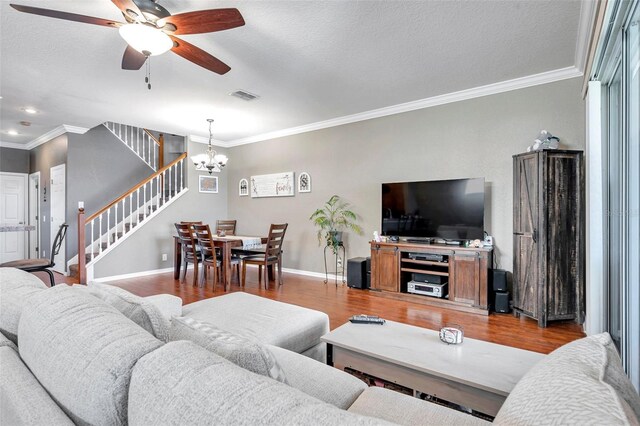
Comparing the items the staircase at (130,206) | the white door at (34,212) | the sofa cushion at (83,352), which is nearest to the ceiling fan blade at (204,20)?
the sofa cushion at (83,352)

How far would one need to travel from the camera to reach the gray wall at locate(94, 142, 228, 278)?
5.61 m

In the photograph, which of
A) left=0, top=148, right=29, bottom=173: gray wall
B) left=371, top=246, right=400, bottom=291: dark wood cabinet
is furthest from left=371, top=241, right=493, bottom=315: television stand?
left=0, top=148, right=29, bottom=173: gray wall

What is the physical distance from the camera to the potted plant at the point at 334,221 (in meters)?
5.24

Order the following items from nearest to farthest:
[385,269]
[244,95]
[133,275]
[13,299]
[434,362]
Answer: [13,299] < [434,362] < [244,95] < [385,269] < [133,275]

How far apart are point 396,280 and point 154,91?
3994 millimetres

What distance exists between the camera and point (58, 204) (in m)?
6.03

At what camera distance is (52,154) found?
627 centimetres

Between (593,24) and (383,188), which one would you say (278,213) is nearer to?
(383,188)

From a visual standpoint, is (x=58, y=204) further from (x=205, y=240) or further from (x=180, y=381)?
(x=180, y=381)

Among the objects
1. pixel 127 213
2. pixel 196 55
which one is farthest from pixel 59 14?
pixel 127 213

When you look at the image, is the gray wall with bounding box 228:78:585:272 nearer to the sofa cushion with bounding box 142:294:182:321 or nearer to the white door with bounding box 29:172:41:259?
the sofa cushion with bounding box 142:294:182:321

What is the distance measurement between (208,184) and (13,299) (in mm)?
6012

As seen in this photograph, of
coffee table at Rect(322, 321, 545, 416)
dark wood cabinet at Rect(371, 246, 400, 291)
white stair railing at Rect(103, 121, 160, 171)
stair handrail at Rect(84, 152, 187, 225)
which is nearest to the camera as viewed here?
coffee table at Rect(322, 321, 545, 416)

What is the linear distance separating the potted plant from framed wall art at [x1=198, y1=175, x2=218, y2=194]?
2659 millimetres
